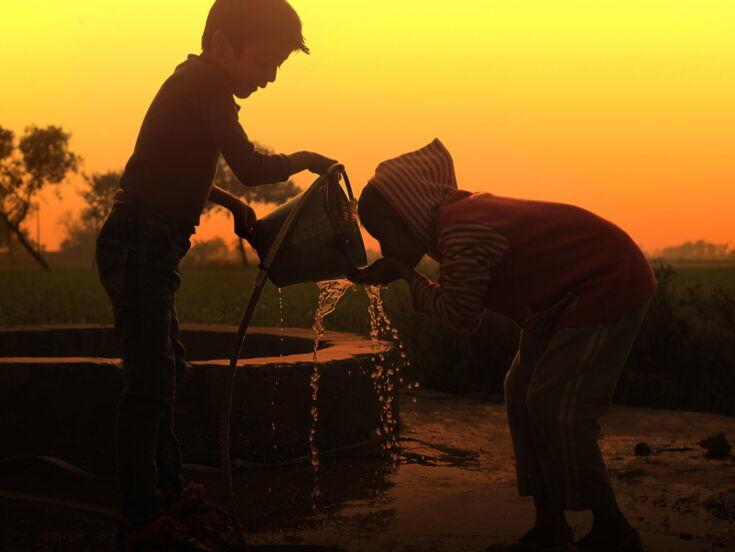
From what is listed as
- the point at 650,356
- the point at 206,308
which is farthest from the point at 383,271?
the point at 206,308

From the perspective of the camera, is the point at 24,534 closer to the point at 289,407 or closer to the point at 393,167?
the point at 289,407

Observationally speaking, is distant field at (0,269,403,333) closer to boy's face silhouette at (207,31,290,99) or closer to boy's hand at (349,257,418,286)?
boy's face silhouette at (207,31,290,99)

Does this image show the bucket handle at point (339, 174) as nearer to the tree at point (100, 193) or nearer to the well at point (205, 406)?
the well at point (205, 406)

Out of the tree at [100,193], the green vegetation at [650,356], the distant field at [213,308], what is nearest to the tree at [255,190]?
the tree at [100,193]

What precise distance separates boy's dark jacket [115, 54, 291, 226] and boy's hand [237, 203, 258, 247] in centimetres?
17

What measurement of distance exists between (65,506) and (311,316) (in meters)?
7.90

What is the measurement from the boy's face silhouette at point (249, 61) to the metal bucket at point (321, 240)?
0.43 metres

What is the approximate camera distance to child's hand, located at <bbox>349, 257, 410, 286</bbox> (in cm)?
339

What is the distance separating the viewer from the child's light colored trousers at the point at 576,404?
10.8 feet

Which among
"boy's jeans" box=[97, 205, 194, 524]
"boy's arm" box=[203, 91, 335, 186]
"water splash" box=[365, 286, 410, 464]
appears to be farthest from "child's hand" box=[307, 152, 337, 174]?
"water splash" box=[365, 286, 410, 464]

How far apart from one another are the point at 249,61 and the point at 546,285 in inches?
49.9

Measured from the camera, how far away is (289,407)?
16.3ft

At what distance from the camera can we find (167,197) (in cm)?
365

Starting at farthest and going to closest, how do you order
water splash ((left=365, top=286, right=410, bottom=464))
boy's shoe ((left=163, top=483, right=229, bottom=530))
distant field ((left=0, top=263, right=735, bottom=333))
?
1. distant field ((left=0, top=263, right=735, bottom=333))
2. water splash ((left=365, top=286, right=410, bottom=464))
3. boy's shoe ((left=163, top=483, right=229, bottom=530))
